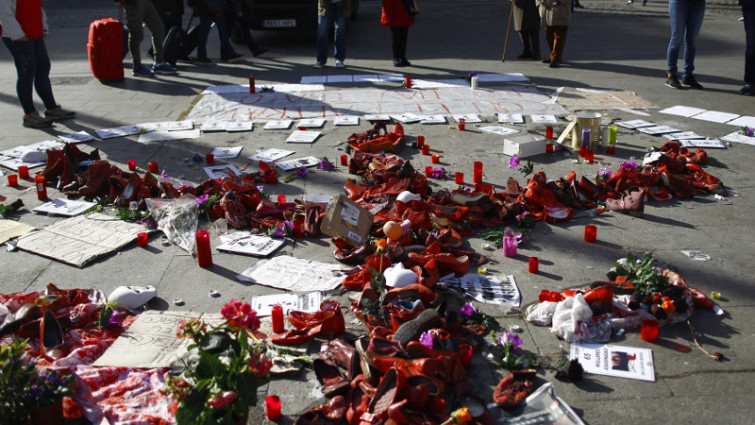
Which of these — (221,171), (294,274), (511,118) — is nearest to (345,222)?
(294,274)

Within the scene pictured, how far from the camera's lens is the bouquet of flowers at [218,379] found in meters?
2.62

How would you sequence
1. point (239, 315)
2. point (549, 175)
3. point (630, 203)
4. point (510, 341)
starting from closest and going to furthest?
point (239, 315) → point (510, 341) → point (630, 203) → point (549, 175)

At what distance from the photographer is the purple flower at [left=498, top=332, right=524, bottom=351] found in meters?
3.60

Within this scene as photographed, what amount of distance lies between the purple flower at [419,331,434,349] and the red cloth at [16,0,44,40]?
661cm

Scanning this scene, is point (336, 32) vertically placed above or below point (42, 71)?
above

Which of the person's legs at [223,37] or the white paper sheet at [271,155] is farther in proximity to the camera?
the person's legs at [223,37]

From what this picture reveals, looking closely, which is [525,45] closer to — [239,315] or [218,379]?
[239,315]

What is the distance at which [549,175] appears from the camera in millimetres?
6559

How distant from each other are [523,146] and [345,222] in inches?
113

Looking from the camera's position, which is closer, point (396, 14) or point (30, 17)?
point (30, 17)

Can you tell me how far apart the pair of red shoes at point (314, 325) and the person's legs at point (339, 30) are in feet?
27.2

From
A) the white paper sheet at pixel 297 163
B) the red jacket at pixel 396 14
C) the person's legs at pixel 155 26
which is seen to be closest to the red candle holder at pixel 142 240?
the white paper sheet at pixel 297 163

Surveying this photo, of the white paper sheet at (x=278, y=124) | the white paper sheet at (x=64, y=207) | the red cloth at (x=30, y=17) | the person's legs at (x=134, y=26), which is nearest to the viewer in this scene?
the white paper sheet at (x=64, y=207)

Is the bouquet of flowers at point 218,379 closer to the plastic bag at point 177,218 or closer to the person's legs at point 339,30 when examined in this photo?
the plastic bag at point 177,218
